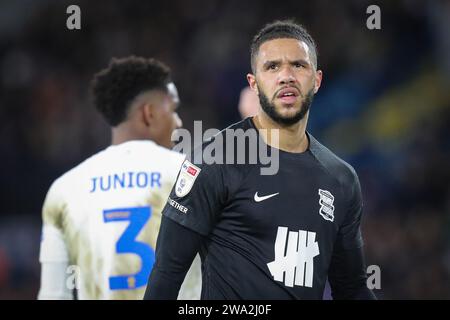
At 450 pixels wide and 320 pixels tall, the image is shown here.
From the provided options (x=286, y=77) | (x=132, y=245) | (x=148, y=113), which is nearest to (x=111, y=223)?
(x=132, y=245)

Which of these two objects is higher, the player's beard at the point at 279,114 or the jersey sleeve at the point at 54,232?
the player's beard at the point at 279,114

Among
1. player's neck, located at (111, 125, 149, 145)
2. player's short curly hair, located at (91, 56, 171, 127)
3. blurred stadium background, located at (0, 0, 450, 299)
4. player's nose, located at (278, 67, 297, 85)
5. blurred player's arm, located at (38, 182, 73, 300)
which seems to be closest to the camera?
player's nose, located at (278, 67, 297, 85)

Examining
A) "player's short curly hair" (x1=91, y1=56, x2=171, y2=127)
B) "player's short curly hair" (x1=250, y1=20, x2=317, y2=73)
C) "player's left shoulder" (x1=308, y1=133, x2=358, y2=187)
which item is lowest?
"player's left shoulder" (x1=308, y1=133, x2=358, y2=187)

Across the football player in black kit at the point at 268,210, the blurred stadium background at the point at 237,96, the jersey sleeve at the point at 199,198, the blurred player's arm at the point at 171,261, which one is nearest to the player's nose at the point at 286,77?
the football player in black kit at the point at 268,210

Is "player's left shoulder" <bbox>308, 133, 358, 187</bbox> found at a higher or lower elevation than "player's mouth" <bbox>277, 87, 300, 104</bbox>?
lower

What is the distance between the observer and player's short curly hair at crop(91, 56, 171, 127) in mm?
4730

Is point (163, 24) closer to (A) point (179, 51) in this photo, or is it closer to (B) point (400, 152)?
(A) point (179, 51)

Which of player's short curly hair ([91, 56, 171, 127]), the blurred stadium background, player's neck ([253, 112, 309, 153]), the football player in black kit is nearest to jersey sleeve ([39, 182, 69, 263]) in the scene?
player's short curly hair ([91, 56, 171, 127])

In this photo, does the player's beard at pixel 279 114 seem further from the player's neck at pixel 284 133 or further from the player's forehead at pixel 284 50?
the player's forehead at pixel 284 50

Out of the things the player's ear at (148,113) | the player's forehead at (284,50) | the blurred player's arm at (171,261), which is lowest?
the blurred player's arm at (171,261)

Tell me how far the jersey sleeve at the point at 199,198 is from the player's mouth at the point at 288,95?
1.21 ft

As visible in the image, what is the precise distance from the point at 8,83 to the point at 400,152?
5.13 meters

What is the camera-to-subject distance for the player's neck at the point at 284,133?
10.6 ft

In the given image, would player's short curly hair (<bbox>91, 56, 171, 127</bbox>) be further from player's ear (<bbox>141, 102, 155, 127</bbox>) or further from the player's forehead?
the player's forehead
